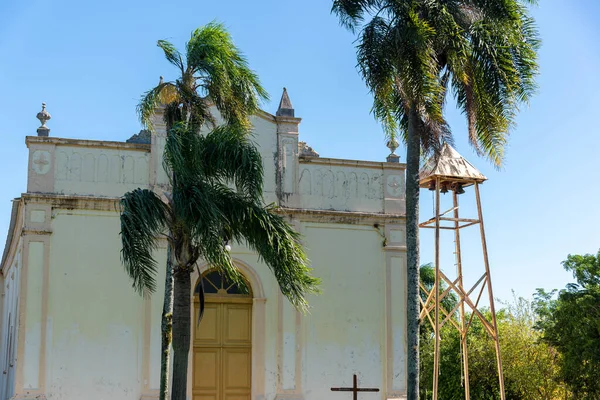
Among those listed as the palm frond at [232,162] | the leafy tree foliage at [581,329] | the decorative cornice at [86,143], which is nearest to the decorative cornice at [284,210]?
the decorative cornice at [86,143]

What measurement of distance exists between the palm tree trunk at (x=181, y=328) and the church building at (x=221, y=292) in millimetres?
3851

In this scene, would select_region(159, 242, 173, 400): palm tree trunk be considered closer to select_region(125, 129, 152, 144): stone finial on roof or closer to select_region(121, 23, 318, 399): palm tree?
select_region(121, 23, 318, 399): palm tree

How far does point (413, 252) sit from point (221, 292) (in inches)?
190

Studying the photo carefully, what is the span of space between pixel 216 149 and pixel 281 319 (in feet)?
18.1

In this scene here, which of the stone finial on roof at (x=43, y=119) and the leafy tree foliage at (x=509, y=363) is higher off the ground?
the stone finial on roof at (x=43, y=119)

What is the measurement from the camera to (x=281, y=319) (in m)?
18.3

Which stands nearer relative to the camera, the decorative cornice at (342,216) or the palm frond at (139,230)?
the palm frond at (139,230)

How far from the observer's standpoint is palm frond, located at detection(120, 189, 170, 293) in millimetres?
13000

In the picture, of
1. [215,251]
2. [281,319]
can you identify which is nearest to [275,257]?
[215,251]

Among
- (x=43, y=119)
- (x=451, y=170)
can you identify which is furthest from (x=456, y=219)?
(x=43, y=119)

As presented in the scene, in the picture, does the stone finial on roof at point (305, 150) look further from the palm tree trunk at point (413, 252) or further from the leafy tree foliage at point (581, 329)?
the leafy tree foliage at point (581, 329)

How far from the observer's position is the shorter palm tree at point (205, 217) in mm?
13227

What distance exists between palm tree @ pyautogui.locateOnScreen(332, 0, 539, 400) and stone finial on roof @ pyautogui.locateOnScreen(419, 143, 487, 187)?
2.05 metres

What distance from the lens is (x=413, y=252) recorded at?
15391mm
